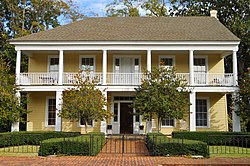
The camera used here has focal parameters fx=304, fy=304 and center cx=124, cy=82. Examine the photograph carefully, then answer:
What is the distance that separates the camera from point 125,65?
22.8m

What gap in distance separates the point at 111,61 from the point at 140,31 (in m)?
3.12

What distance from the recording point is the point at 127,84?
67.4ft

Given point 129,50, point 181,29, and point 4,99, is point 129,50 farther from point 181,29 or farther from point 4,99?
point 4,99

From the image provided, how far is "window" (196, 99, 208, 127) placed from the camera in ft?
73.2

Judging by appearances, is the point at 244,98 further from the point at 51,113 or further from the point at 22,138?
the point at 22,138

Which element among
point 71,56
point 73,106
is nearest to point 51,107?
point 71,56

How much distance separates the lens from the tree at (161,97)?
17797 mm

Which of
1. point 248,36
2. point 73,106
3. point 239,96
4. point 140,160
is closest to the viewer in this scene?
point 140,160

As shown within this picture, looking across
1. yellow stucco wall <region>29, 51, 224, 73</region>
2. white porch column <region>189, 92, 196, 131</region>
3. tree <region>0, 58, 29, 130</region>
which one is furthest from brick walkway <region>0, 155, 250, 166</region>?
yellow stucco wall <region>29, 51, 224, 73</region>

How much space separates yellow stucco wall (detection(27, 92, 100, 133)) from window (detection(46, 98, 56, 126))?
1.03 ft

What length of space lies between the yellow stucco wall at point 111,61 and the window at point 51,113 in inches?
97.2

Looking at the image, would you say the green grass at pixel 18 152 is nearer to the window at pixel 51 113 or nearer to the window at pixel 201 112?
the window at pixel 51 113

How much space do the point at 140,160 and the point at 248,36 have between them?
20.9m

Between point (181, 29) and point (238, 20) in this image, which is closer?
point (181, 29)
